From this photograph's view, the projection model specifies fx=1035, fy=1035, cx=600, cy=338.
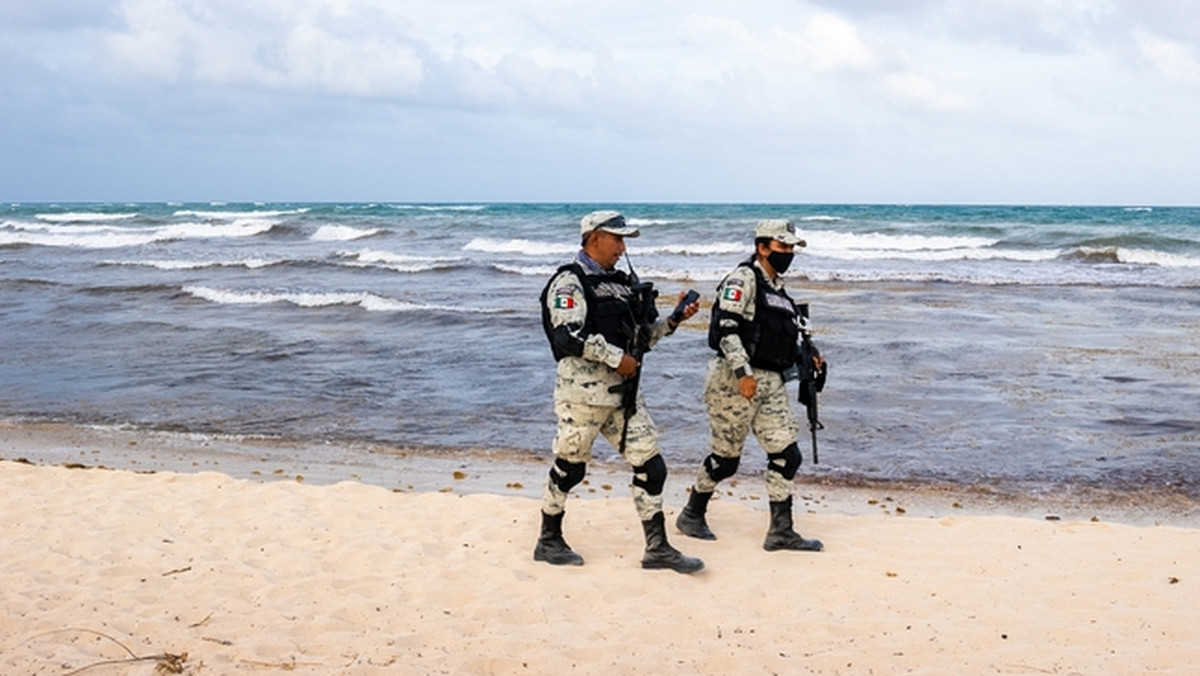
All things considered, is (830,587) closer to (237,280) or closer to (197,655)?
(197,655)

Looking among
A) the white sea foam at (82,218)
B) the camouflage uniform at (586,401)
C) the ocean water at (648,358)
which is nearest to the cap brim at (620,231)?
the camouflage uniform at (586,401)

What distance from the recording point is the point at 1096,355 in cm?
1452

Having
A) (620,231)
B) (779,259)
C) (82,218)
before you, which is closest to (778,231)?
(779,259)

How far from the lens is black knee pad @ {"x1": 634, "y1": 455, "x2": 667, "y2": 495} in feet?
18.6

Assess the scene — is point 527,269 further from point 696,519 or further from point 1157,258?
point 696,519

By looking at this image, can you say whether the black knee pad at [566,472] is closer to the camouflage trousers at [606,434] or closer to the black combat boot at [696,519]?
the camouflage trousers at [606,434]

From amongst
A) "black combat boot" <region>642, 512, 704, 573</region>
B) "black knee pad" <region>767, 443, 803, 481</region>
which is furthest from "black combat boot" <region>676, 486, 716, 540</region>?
"black combat boot" <region>642, 512, 704, 573</region>

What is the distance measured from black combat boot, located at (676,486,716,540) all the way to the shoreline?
1.00 m

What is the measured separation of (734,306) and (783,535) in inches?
56.6

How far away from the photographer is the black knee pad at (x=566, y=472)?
578 cm

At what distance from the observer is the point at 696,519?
6605 mm

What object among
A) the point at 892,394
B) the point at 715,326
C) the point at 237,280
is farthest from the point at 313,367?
the point at 237,280

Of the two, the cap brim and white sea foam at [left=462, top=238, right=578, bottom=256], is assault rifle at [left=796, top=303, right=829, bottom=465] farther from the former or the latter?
white sea foam at [left=462, top=238, right=578, bottom=256]

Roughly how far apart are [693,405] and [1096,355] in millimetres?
6613
